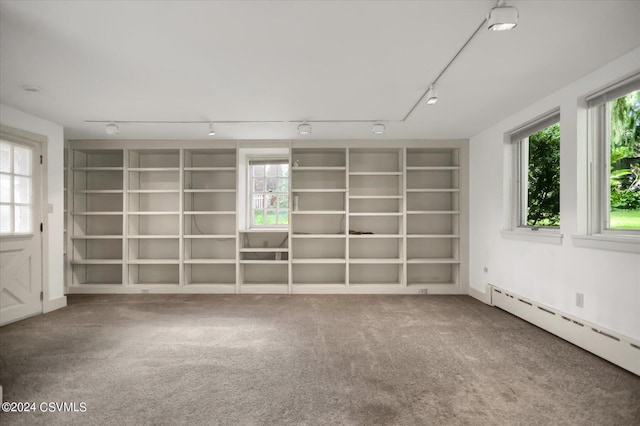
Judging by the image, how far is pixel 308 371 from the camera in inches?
109

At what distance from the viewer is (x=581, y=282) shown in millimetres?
3232

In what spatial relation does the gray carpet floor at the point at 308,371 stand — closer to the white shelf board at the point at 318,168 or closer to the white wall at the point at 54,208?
the white wall at the point at 54,208

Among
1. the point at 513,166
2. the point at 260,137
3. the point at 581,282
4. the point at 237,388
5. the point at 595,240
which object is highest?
the point at 260,137

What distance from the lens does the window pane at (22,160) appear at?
432cm

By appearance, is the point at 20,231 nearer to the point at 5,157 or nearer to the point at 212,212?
the point at 5,157

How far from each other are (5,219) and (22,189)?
0.45m

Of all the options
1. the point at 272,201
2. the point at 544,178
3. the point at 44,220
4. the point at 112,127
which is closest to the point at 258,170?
the point at 272,201

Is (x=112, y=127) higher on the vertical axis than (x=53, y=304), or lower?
higher

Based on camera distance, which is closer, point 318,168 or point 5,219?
point 5,219

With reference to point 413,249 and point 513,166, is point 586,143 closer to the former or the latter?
point 513,166

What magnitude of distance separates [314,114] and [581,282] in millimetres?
3294

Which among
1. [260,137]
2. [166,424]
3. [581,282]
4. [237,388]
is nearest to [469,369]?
[581,282]

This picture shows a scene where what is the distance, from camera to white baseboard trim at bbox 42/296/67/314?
4.64 metres

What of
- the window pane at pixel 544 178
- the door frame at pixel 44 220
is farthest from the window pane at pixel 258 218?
the window pane at pixel 544 178
